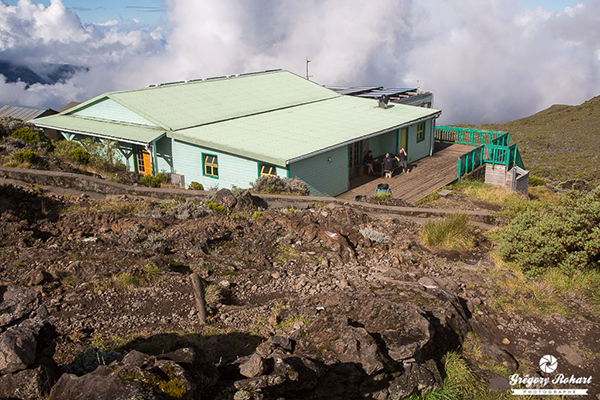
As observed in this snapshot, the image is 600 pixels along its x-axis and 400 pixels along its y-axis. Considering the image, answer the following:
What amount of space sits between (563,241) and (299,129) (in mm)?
12536

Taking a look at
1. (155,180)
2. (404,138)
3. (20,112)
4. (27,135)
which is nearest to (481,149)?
(404,138)

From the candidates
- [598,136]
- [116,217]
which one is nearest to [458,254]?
[116,217]

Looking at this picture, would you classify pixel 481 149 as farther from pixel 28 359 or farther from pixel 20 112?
pixel 20 112

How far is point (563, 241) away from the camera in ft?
31.8

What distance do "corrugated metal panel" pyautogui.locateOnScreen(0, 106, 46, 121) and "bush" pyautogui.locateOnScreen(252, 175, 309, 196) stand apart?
61.8 feet

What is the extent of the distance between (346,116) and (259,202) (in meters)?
10.2

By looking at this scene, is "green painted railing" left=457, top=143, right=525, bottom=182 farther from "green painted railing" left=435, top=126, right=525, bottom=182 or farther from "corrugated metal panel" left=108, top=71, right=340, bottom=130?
"corrugated metal panel" left=108, top=71, right=340, bottom=130

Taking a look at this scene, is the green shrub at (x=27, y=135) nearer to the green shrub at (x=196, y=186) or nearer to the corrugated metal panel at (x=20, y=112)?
the corrugated metal panel at (x=20, y=112)

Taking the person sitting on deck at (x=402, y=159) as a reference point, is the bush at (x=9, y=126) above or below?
above

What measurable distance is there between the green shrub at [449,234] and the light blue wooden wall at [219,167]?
6.57 metres

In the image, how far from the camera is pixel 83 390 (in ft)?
14.3

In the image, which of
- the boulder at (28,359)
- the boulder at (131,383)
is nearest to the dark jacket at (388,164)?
the boulder at (28,359)

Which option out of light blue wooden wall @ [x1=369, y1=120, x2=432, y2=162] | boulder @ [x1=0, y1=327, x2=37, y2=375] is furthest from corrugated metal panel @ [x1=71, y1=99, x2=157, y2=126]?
boulder @ [x1=0, y1=327, x2=37, y2=375]

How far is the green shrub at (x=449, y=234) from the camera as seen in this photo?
11492 mm
